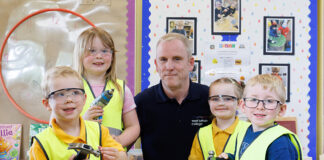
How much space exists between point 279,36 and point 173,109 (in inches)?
Result: 49.4

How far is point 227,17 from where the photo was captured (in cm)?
255

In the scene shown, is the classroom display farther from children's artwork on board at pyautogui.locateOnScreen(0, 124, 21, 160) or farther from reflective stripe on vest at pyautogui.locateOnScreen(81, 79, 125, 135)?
children's artwork on board at pyautogui.locateOnScreen(0, 124, 21, 160)

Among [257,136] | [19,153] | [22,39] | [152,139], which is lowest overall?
[19,153]

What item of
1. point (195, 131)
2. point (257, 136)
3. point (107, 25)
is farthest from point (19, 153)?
point (257, 136)

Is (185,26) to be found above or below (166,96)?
above

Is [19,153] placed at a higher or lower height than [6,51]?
lower

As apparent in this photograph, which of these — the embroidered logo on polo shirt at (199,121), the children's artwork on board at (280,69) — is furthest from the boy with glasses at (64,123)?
the children's artwork on board at (280,69)

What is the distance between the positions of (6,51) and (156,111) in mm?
1418

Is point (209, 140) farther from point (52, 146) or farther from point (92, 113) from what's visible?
point (52, 146)

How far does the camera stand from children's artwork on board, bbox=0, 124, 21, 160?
246 cm

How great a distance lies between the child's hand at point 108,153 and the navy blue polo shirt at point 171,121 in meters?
0.58

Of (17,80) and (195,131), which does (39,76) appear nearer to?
(17,80)

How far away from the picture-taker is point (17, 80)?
2.53m

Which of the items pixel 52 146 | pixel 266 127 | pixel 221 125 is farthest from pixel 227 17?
pixel 52 146
